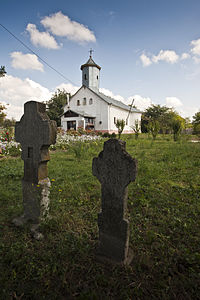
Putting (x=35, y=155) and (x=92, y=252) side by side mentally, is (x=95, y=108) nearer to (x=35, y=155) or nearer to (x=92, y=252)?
(x=35, y=155)

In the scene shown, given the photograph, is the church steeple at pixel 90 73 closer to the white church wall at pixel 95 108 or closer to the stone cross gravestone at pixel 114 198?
the white church wall at pixel 95 108

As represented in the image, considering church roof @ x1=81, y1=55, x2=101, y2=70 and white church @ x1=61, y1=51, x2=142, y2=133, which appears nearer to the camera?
white church @ x1=61, y1=51, x2=142, y2=133

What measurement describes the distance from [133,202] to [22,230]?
A: 1.92 metres

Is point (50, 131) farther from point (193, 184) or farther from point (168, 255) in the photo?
point (193, 184)

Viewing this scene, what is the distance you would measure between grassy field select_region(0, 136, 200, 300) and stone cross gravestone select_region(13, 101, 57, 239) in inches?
10.1

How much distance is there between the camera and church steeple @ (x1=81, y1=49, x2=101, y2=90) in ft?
86.8

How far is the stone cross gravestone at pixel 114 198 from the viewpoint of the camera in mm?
1723

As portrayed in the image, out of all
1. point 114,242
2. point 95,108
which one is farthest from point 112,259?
point 95,108

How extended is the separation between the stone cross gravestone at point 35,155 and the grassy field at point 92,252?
0.85 ft

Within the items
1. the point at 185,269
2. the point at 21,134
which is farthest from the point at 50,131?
the point at 185,269

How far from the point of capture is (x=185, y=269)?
5.66ft

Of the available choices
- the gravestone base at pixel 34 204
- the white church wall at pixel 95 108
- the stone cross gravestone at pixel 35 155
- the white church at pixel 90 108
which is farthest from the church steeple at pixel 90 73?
the gravestone base at pixel 34 204

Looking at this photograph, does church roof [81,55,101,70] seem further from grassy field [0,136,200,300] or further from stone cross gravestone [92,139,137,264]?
stone cross gravestone [92,139,137,264]

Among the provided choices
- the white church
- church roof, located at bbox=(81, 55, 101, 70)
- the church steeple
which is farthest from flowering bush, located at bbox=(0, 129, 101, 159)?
church roof, located at bbox=(81, 55, 101, 70)
